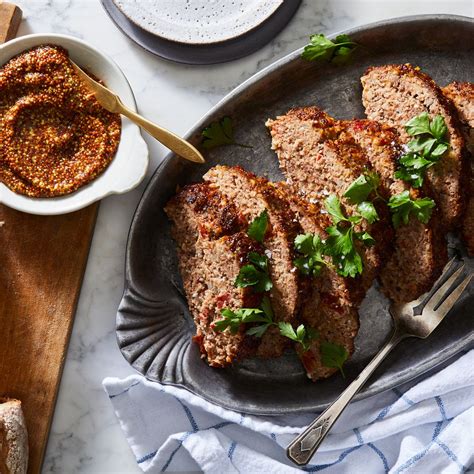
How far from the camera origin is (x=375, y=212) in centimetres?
453

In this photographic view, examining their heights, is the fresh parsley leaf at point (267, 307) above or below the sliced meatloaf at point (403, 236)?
below

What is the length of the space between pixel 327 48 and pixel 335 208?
45.2 inches

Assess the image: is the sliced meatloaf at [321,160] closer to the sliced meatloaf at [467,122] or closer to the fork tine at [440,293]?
the fork tine at [440,293]

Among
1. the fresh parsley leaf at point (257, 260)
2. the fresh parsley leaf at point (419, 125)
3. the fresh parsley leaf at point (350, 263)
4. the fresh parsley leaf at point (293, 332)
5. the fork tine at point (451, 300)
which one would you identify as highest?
the fresh parsley leaf at point (419, 125)

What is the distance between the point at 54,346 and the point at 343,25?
2972 millimetres

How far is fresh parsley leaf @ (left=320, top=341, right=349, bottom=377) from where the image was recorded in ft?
16.0

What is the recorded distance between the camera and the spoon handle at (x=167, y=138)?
192 inches

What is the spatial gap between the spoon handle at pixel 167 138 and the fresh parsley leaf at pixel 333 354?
142 centimetres

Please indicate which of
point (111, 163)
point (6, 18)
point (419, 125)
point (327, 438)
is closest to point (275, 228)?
point (419, 125)

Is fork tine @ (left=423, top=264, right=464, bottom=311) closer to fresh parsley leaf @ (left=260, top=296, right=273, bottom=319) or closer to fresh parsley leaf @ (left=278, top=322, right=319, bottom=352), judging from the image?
fresh parsley leaf @ (left=278, top=322, right=319, bottom=352)

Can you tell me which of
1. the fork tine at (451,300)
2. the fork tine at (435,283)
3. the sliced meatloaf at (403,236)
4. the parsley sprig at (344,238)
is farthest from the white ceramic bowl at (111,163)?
the fork tine at (451,300)

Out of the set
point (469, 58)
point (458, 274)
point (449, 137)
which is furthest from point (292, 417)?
point (469, 58)

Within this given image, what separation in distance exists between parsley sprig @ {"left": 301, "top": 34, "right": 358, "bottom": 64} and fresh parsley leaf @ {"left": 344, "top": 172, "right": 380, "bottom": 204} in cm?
96

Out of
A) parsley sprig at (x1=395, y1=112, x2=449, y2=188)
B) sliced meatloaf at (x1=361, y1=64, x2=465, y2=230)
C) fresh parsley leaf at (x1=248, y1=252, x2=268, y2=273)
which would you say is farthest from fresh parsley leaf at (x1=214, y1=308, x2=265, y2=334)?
sliced meatloaf at (x1=361, y1=64, x2=465, y2=230)
